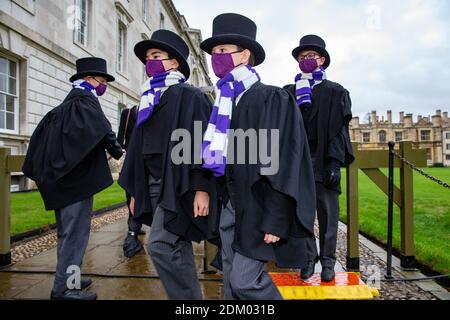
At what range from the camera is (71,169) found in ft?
10.2

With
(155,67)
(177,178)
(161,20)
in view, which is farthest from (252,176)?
(161,20)

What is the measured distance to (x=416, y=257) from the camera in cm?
450

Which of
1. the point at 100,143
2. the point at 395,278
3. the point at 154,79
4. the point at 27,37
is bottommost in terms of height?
the point at 395,278

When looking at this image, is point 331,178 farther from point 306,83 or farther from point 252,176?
point 252,176

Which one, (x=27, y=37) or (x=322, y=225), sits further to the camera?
(x=27, y=37)

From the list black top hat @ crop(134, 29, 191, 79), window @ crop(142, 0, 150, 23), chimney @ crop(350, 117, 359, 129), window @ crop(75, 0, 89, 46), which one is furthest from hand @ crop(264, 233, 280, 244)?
chimney @ crop(350, 117, 359, 129)

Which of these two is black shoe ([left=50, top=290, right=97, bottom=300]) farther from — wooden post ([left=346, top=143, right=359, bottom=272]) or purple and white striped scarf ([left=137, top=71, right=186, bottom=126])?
wooden post ([left=346, top=143, right=359, bottom=272])

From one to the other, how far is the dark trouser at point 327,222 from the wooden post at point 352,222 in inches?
24.1

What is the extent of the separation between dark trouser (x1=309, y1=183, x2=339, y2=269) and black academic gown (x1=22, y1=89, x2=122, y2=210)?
82.3 inches

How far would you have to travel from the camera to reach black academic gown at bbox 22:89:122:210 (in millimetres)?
3129
